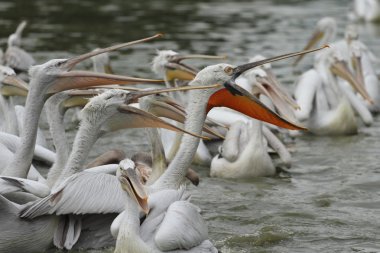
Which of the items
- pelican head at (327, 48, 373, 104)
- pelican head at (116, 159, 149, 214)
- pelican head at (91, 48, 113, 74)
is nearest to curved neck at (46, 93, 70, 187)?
pelican head at (116, 159, 149, 214)

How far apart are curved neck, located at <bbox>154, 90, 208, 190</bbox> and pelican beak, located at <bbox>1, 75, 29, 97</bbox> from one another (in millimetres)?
1907

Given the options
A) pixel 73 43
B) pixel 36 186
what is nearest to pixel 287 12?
pixel 73 43

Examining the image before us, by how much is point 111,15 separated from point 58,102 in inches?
404

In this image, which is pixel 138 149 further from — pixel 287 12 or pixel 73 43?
pixel 287 12

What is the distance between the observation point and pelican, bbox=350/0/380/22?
1598cm

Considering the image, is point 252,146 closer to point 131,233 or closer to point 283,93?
point 283,93

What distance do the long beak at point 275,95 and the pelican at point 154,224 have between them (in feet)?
9.06

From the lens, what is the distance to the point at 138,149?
8555 mm

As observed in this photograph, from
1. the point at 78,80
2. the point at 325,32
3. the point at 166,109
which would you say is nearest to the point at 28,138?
the point at 78,80

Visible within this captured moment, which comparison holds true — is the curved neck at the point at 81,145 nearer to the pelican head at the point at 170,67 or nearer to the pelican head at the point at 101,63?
the pelican head at the point at 170,67

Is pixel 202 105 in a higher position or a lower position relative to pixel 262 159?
higher

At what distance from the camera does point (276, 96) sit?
26.6ft

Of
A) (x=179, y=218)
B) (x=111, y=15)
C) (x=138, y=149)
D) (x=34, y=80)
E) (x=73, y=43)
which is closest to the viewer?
(x=179, y=218)

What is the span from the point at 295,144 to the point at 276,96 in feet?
2.78
